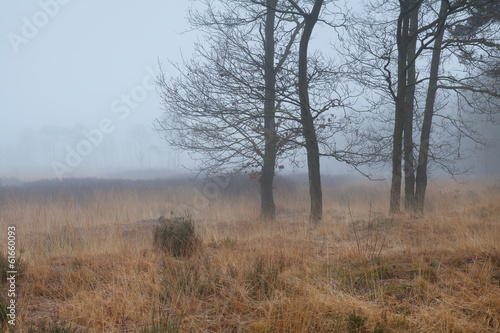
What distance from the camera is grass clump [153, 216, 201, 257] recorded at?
18.2 feet

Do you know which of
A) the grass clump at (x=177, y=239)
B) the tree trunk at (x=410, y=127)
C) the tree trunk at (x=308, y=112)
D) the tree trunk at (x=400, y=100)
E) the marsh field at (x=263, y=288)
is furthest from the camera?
the tree trunk at (x=410, y=127)

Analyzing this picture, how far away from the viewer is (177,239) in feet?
18.5

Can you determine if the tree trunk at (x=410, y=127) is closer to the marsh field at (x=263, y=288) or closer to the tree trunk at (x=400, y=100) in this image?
the tree trunk at (x=400, y=100)

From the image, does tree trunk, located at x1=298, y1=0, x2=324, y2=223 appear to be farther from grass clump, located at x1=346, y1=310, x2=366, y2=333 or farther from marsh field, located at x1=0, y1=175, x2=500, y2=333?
grass clump, located at x1=346, y1=310, x2=366, y2=333

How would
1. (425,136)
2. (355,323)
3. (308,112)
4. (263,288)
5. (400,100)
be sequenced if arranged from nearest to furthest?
(355,323)
(263,288)
(308,112)
(400,100)
(425,136)

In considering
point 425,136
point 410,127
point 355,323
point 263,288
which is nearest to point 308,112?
point 410,127

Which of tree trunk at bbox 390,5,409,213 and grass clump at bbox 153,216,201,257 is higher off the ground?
tree trunk at bbox 390,5,409,213

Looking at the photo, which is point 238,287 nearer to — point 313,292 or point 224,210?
point 313,292

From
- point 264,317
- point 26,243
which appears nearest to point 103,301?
point 264,317

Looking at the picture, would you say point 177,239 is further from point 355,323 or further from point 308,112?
point 308,112

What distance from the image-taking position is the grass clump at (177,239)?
5554mm

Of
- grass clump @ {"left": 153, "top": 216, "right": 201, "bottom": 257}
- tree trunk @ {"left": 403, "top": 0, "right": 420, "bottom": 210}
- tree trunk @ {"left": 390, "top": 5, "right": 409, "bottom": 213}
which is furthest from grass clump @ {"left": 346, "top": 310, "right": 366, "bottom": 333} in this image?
tree trunk @ {"left": 403, "top": 0, "right": 420, "bottom": 210}

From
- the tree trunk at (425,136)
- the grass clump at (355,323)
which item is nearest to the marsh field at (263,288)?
the grass clump at (355,323)

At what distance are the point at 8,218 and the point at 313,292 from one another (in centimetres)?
704
